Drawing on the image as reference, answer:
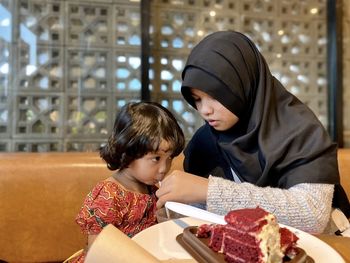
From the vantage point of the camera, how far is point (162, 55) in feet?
7.97

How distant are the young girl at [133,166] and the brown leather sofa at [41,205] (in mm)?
416

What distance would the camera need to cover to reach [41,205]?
1.44 meters

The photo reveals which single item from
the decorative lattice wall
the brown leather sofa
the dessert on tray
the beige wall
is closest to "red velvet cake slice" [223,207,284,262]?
→ the dessert on tray

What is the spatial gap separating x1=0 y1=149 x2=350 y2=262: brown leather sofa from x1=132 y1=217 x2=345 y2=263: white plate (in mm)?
766

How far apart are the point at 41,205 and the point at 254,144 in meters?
0.86

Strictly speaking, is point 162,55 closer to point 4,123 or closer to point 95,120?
point 95,120

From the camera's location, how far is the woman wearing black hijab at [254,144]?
851mm

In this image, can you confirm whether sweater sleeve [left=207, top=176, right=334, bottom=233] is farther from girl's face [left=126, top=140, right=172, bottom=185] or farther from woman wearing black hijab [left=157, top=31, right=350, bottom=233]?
girl's face [left=126, top=140, right=172, bottom=185]

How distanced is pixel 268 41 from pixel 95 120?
4.20ft

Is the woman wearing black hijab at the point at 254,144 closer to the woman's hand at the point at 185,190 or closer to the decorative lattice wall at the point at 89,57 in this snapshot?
the woman's hand at the point at 185,190

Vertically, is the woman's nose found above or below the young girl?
above

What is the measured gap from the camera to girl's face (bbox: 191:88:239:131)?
1009mm

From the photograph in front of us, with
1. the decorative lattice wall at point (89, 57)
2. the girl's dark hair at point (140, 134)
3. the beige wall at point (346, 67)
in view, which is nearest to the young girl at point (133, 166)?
the girl's dark hair at point (140, 134)

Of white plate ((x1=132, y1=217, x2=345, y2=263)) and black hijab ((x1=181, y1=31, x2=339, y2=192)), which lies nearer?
white plate ((x1=132, y1=217, x2=345, y2=263))
